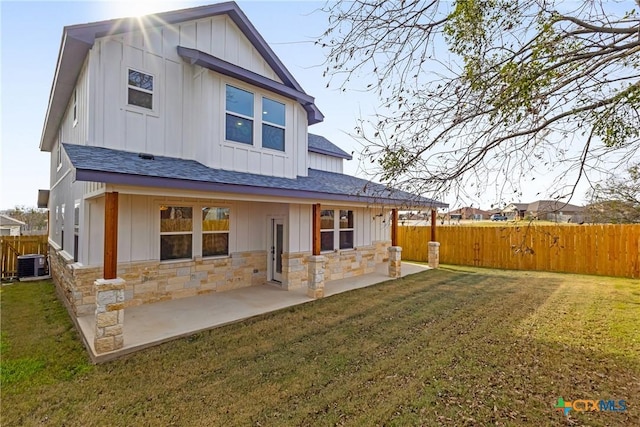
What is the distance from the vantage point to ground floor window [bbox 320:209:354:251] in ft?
34.4

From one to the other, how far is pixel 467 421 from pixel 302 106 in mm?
9438

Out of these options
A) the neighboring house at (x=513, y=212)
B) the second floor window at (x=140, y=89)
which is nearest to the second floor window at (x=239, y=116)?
the second floor window at (x=140, y=89)

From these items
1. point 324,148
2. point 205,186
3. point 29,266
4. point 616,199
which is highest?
point 324,148

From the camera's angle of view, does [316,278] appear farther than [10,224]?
No

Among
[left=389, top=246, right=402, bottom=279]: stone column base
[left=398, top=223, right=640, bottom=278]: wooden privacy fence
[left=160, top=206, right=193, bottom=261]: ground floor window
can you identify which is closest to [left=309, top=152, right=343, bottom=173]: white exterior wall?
[left=398, top=223, right=640, bottom=278]: wooden privacy fence

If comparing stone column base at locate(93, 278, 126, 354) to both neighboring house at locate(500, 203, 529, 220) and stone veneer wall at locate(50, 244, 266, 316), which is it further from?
neighboring house at locate(500, 203, 529, 220)

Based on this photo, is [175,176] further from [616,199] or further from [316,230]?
[616,199]

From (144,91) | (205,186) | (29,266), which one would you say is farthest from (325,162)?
(29,266)

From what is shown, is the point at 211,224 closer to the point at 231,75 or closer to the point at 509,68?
the point at 231,75

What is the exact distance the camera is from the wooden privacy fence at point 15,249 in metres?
11.2

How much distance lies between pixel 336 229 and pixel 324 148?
18.3 ft

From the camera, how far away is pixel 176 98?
7.97 m

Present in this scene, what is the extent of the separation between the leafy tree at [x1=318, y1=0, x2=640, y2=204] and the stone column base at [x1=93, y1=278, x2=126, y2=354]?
15.1ft

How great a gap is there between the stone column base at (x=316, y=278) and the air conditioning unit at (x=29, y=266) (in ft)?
34.5
